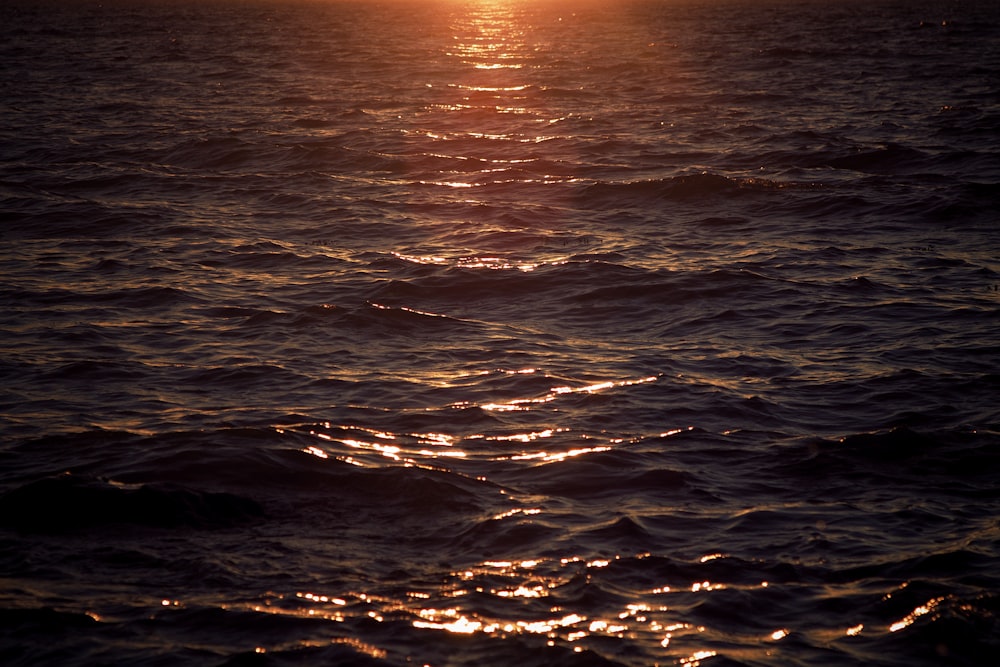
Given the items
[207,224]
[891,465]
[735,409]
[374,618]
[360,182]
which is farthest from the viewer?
[360,182]

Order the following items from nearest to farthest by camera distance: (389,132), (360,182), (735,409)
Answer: (735,409)
(360,182)
(389,132)

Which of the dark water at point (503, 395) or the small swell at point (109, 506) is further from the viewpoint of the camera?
the small swell at point (109, 506)

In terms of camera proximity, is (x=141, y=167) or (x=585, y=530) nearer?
(x=585, y=530)

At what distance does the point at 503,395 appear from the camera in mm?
12070

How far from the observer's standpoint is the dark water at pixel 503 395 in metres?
7.82

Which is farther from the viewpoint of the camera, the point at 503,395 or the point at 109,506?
the point at 503,395

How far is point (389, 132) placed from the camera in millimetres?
29938

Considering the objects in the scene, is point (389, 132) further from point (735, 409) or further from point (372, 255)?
point (735, 409)

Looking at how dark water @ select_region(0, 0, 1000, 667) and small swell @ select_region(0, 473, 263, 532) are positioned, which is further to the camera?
small swell @ select_region(0, 473, 263, 532)

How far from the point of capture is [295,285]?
16.4 m

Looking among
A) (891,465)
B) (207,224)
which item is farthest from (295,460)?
(207,224)

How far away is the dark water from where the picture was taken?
7816 millimetres

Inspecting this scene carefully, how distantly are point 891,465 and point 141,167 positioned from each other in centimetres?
1957

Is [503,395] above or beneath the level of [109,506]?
beneath
